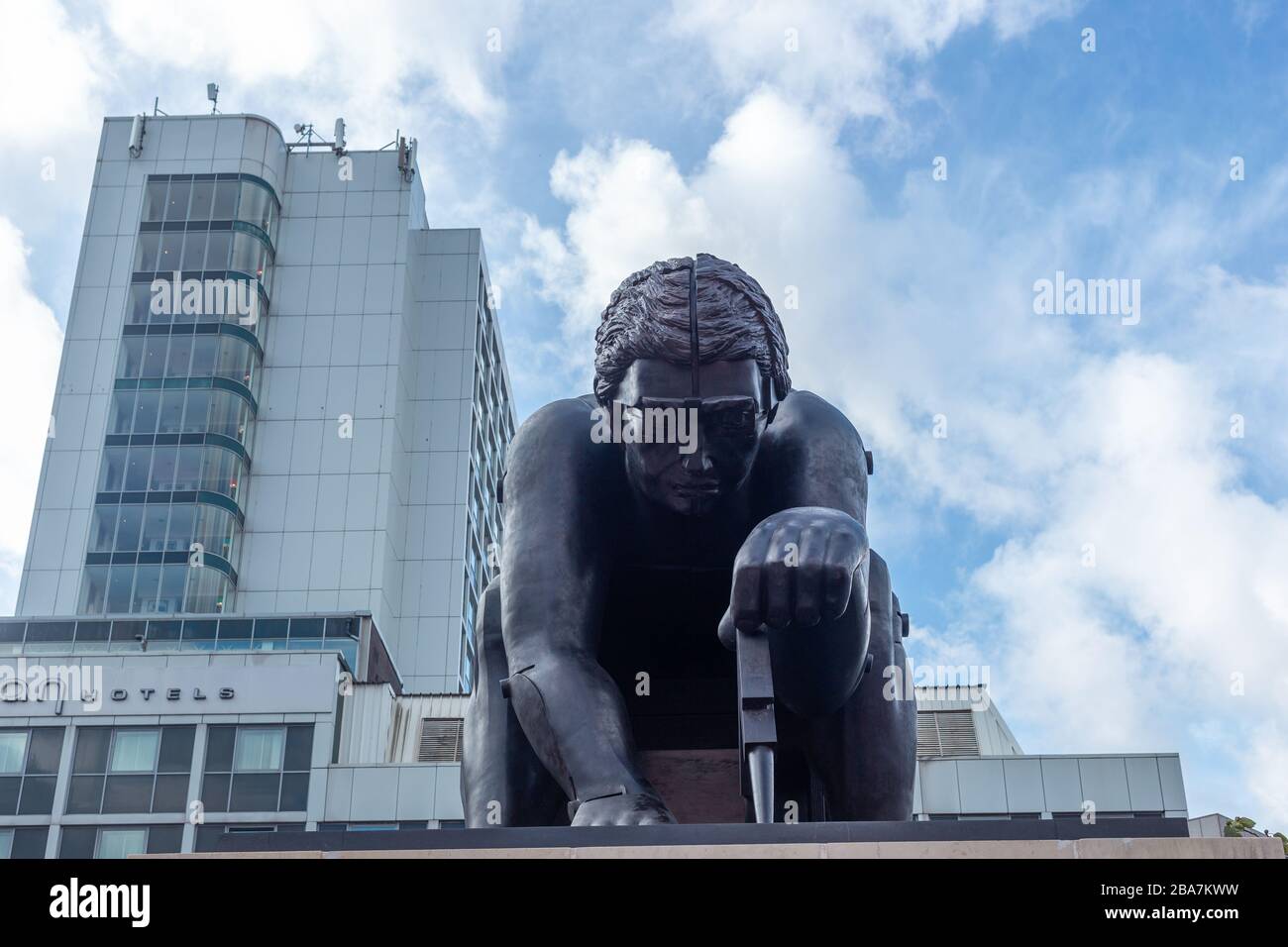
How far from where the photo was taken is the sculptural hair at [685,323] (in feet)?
15.6

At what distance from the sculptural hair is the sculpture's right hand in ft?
4.77

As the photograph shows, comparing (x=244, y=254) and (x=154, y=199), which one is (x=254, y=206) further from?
(x=154, y=199)

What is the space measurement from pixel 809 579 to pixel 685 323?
1138mm

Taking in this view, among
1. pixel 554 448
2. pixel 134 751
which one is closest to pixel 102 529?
pixel 134 751

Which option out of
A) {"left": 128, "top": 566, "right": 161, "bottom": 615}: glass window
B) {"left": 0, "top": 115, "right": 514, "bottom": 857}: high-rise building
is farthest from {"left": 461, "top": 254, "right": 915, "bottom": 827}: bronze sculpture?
{"left": 128, "top": 566, "right": 161, "bottom": 615}: glass window

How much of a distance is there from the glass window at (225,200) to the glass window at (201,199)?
0.22 m

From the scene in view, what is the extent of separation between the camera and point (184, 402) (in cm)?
6278

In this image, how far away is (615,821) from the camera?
409 cm

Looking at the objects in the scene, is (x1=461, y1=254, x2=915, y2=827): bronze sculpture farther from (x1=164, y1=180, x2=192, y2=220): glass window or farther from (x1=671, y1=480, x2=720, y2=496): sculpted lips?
(x1=164, y1=180, x2=192, y2=220): glass window

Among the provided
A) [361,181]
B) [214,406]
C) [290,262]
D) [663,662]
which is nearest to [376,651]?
[214,406]

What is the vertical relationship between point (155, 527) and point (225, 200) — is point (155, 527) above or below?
below
